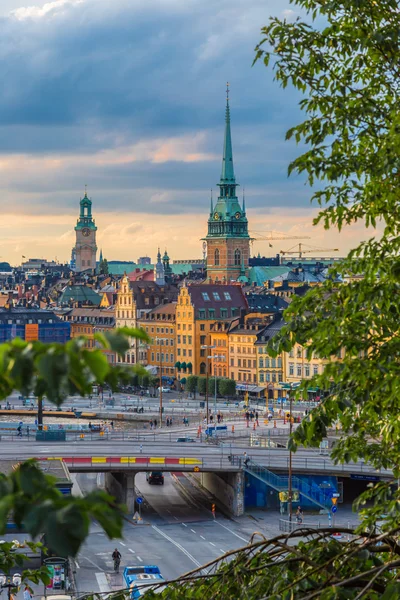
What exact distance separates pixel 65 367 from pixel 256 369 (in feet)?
395

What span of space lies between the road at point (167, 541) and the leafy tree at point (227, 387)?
174ft

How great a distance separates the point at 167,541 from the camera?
175 feet

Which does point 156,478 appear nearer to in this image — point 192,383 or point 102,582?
point 102,582

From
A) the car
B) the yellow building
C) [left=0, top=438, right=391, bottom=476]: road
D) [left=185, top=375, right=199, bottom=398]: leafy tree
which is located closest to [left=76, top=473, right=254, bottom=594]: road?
[left=0, top=438, right=391, bottom=476]: road

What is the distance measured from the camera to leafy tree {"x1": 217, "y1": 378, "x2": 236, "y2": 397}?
12081 cm

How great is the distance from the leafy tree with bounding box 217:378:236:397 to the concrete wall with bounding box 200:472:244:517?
165ft

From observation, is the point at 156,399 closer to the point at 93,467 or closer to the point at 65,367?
the point at 93,467

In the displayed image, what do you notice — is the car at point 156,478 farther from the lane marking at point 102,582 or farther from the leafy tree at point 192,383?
the leafy tree at point 192,383

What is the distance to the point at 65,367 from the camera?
518 centimetres

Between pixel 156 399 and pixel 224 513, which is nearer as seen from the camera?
pixel 224 513

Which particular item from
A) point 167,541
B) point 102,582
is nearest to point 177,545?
point 167,541

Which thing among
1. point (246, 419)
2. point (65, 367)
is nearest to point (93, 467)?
point (246, 419)

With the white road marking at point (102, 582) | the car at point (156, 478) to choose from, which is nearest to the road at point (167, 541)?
the white road marking at point (102, 582)

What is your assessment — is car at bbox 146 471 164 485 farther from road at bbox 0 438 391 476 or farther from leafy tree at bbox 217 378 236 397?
leafy tree at bbox 217 378 236 397
